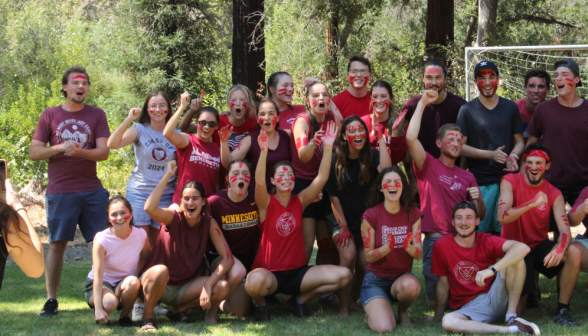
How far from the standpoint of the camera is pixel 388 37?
16141 mm

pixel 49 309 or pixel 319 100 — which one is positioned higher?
pixel 319 100

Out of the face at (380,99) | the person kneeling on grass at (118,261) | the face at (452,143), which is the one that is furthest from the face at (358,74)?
the person kneeling on grass at (118,261)

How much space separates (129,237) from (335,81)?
8993 mm

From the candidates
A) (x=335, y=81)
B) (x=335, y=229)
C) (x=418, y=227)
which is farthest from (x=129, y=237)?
(x=335, y=81)

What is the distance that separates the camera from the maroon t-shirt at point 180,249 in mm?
4961

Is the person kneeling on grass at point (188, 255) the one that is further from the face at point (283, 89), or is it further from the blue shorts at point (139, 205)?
the face at point (283, 89)

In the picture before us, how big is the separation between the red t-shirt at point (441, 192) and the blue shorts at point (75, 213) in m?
3.08

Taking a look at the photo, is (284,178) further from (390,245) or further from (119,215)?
(119,215)

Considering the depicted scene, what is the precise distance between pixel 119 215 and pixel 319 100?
2144 mm

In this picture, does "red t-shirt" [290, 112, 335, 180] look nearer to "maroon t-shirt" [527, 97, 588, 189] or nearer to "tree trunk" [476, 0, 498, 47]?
"maroon t-shirt" [527, 97, 588, 189]

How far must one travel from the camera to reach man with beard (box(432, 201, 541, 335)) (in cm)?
458

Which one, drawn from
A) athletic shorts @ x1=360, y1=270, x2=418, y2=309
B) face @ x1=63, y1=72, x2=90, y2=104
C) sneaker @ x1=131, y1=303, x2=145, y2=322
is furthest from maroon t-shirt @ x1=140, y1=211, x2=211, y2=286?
face @ x1=63, y1=72, x2=90, y2=104

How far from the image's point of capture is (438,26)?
11.1 metres

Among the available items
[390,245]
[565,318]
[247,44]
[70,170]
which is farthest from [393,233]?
[247,44]
